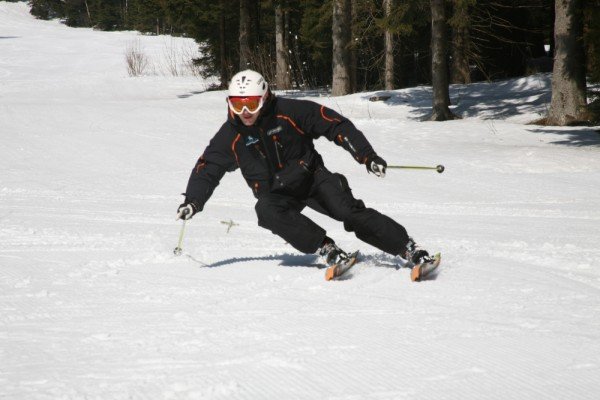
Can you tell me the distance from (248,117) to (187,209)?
89 cm

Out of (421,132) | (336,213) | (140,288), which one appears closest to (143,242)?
(140,288)

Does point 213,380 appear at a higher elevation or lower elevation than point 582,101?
lower

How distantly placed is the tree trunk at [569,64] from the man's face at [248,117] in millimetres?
12733

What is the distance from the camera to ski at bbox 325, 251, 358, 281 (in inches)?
229

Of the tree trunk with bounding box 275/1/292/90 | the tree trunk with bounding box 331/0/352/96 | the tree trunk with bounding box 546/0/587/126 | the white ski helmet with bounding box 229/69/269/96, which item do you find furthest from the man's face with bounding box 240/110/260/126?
the tree trunk with bounding box 275/1/292/90

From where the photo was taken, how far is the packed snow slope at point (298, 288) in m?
3.59

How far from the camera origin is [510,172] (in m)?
13.3

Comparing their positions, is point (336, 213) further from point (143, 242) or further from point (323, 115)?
point (143, 242)

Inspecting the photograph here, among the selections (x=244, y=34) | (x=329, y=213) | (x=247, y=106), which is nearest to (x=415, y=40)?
(x=244, y=34)

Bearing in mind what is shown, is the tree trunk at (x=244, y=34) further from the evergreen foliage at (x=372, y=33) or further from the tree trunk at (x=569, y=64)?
the tree trunk at (x=569, y=64)

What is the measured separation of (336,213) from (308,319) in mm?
1408

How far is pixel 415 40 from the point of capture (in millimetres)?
33531

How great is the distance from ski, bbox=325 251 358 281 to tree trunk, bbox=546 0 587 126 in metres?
12.4

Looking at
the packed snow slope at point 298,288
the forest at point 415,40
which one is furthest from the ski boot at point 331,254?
the forest at point 415,40
